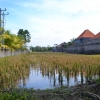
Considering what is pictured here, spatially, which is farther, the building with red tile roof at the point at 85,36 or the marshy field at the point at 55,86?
the building with red tile roof at the point at 85,36

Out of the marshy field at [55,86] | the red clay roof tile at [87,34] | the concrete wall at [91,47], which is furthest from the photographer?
the red clay roof tile at [87,34]

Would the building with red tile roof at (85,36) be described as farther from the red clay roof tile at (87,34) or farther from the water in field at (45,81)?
the water in field at (45,81)

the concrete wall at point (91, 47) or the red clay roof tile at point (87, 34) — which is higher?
the red clay roof tile at point (87, 34)

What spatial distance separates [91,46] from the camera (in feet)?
104

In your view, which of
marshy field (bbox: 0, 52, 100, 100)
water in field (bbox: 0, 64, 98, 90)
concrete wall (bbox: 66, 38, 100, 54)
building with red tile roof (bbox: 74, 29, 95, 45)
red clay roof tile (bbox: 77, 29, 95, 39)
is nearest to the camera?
marshy field (bbox: 0, 52, 100, 100)

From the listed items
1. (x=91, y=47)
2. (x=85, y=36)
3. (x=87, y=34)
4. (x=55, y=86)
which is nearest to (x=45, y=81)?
(x=55, y=86)

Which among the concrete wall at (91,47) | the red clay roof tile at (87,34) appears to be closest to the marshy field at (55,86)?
the concrete wall at (91,47)

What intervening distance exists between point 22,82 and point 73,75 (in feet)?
7.99

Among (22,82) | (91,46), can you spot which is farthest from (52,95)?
(91,46)

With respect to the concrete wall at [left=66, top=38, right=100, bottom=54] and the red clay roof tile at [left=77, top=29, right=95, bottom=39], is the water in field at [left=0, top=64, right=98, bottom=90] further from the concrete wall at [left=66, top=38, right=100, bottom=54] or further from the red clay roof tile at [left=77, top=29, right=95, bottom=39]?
the red clay roof tile at [left=77, top=29, right=95, bottom=39]

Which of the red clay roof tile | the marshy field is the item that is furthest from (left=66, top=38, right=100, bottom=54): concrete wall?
the marshy field

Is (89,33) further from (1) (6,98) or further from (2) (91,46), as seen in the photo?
(1) (6,98)

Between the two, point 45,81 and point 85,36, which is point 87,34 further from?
point 45,81

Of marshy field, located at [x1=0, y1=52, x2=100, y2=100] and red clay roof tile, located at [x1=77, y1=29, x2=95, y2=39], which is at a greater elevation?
red clay roof tile, located at [x1=77, y1=29, x2=95, y2=39]
